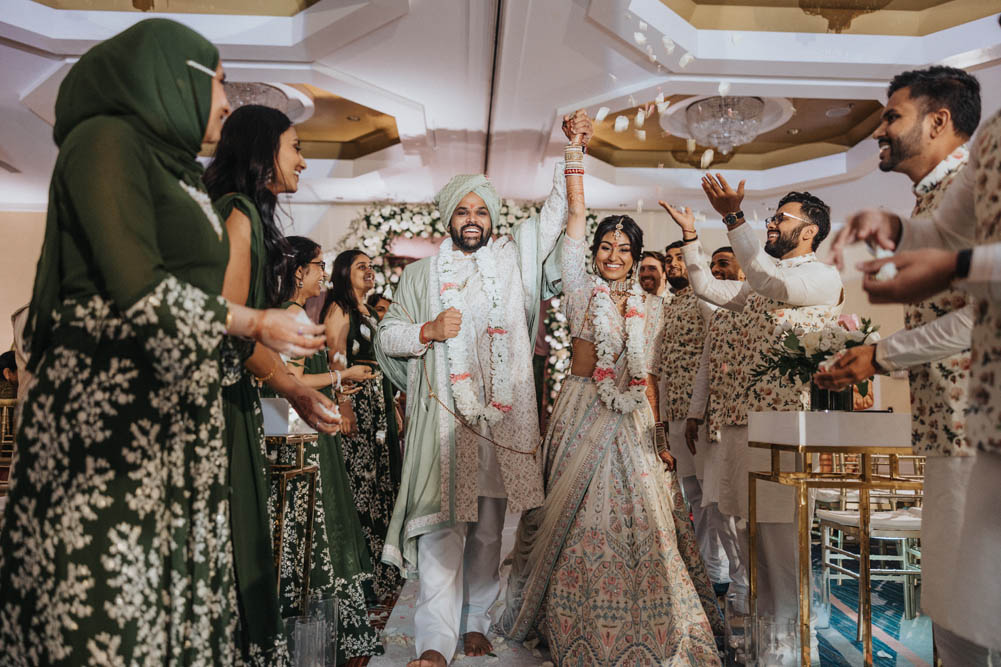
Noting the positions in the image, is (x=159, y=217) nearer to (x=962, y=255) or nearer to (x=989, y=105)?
(x=962, y=255)

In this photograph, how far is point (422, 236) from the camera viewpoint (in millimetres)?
8227

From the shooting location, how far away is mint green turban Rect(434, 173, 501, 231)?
11.5 feet

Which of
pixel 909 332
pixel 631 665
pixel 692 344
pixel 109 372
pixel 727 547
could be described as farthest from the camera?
pixel 692 344

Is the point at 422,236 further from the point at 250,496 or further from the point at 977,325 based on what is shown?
the point at 977,325

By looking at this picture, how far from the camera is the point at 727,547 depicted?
15.4ft

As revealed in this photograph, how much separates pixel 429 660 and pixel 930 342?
7.18 ft

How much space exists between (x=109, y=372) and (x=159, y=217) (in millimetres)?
310

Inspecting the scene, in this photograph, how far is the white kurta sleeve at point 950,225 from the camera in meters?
1.65

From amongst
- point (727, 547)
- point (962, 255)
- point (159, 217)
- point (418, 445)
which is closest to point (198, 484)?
point (159, 217)

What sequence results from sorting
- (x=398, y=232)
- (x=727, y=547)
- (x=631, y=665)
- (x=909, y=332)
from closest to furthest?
(x=909, y=332) → (x=631, y=665) → (x=727, y=547) → (x=398, y=232)

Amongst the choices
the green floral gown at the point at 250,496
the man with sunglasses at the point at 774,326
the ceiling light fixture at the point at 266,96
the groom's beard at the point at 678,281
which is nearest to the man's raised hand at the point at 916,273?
the green floral gown at the point at 250,496

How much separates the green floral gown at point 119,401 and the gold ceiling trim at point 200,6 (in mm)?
4461

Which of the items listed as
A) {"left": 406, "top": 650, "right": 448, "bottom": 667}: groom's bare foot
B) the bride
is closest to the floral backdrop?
the bride

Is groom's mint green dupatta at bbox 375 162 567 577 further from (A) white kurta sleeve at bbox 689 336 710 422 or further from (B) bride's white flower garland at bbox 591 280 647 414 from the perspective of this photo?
(A) white kurta sleeve at bbox 689 336 710 422
